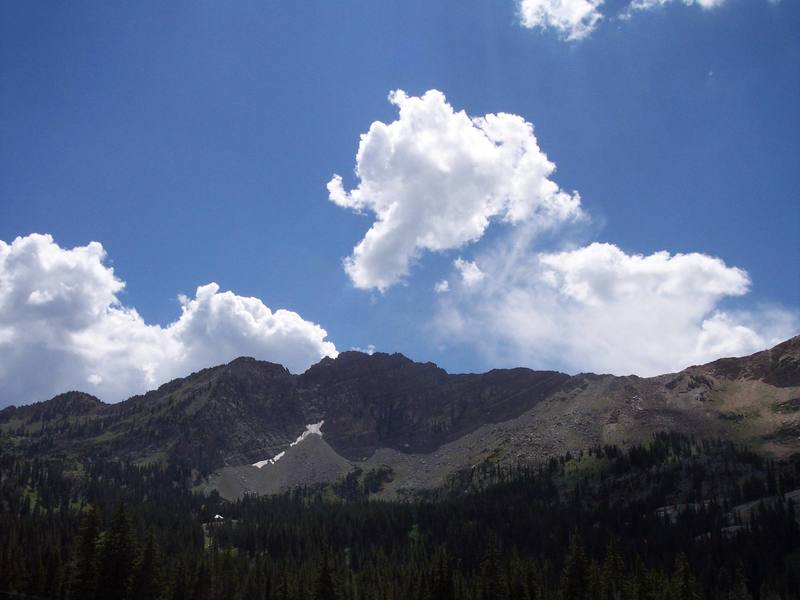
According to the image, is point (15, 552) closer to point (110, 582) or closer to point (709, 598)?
point (110, 582)

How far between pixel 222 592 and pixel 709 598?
282ft

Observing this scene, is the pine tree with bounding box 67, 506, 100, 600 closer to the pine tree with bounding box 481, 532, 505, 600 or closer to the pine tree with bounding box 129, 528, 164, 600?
the pine tree with bounding box 129, 528, 164, 600

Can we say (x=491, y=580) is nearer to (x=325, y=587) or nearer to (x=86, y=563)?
(x=325, y=587)

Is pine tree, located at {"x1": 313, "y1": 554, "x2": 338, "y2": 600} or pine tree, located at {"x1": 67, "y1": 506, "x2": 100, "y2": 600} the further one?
pine tree, located at {"x1": 313, "y1": 554, "x2": 338, "y2": 600}

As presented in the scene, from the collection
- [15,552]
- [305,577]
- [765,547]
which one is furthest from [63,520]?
[765,547]

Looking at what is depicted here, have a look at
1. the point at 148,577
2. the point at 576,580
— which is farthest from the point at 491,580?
the point at 148,577

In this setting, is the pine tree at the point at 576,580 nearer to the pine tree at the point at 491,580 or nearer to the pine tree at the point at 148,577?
the pine tree at the point at 491,580

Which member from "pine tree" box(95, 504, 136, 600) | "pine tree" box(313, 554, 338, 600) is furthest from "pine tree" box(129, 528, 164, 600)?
"pine tree" box(313, 554, 338, 600)

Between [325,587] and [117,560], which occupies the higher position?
[117,560]

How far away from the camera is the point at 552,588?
146875 mm

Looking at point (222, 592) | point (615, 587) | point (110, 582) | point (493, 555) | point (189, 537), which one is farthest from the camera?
point (189, 537)

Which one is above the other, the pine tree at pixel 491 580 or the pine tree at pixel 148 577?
the pine tree at pixel 148 577

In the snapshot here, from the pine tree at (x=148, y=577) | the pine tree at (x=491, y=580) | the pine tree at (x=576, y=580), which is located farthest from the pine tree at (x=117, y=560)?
the pine tree at (x=576, y=580)

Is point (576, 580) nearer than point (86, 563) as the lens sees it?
No
